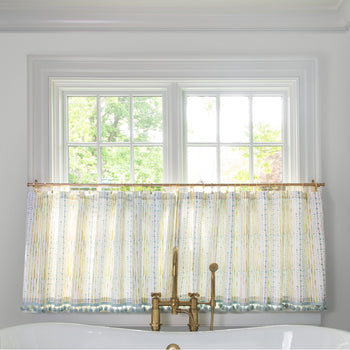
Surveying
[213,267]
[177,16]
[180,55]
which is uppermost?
[177,16]

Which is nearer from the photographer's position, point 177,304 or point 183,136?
point 177,304

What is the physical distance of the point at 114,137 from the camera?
2.28m

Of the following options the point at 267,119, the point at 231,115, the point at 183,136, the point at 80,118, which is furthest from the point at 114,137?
the point at 267,119

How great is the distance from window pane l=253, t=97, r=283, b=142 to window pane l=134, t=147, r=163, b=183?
65cm

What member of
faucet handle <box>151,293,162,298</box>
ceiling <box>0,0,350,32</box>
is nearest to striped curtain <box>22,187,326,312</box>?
faucet handle <box>151,293,162,298</box>

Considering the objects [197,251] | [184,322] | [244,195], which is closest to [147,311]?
[184,322]

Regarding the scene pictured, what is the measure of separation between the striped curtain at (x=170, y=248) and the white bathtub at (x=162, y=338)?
0.82 feet

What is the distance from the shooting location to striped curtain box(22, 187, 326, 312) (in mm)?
2049

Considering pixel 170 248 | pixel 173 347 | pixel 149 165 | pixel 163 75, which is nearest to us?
pixel 173 347

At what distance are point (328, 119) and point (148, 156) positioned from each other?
45.7 inches

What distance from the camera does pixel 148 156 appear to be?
227 centimetres

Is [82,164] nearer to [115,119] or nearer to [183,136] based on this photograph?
[115,119]

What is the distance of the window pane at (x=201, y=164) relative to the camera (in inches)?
89.4

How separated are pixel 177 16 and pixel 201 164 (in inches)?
36.9
